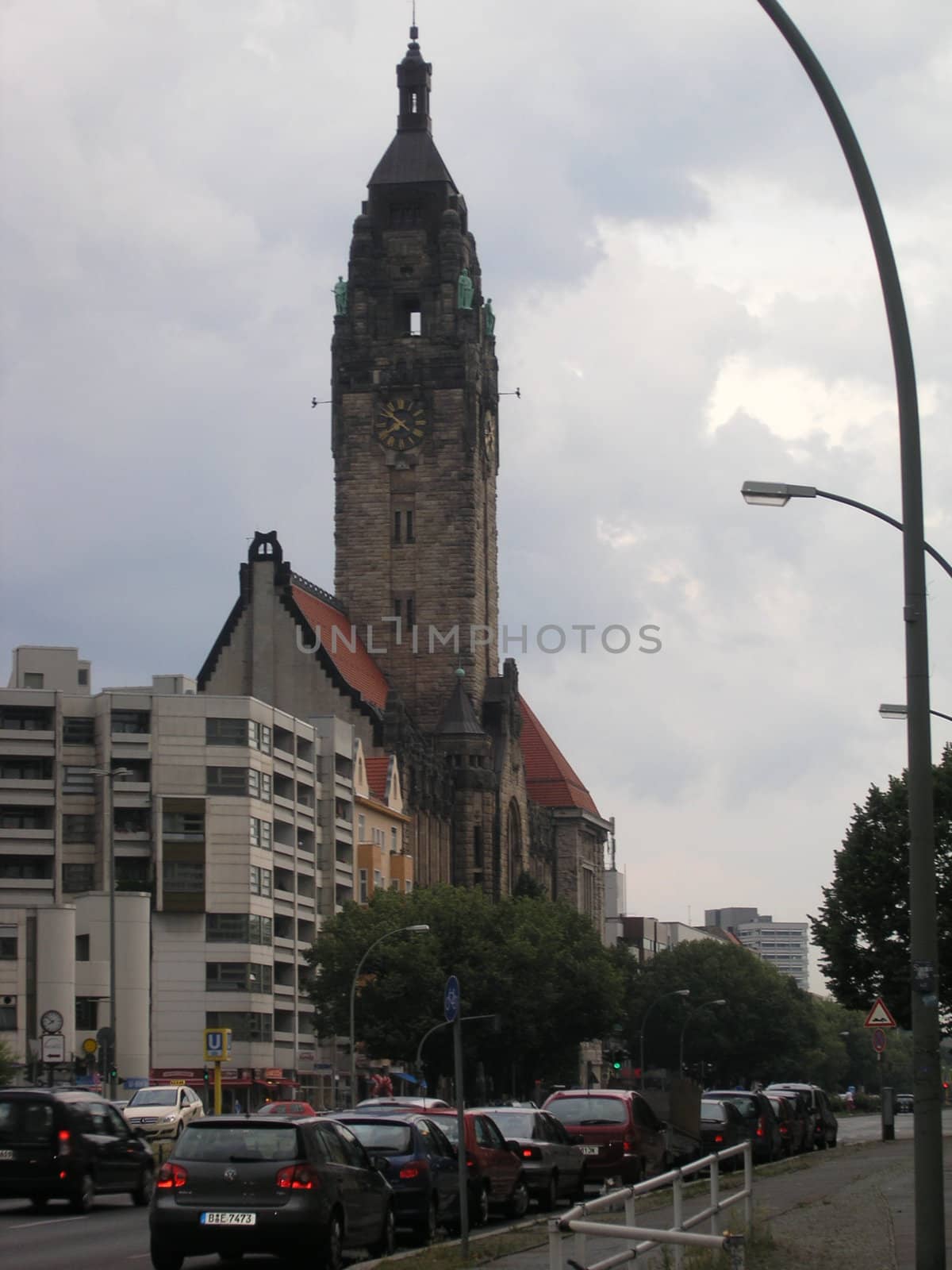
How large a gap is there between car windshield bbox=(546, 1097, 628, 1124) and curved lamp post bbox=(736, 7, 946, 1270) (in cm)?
1709

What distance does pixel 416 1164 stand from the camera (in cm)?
2416

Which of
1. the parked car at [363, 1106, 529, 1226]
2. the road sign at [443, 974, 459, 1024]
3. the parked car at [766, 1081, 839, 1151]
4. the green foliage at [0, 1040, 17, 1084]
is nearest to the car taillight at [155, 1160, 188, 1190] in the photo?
the road sign at [443, 974, 459, 1024]

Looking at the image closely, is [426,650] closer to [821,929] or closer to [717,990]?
[717,990]

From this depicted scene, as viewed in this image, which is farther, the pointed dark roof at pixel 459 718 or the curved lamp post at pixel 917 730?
the pointed dark roof at pixel 459 718

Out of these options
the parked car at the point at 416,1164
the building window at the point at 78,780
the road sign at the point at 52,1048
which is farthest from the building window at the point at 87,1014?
the parked car at the point at 416,1164

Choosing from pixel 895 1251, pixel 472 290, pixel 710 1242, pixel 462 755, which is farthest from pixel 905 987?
pixel 472 290

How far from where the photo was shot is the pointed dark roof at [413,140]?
120m

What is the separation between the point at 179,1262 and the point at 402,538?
98.3 m

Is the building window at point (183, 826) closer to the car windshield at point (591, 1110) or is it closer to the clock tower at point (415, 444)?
the clock tower at point (415, 444)

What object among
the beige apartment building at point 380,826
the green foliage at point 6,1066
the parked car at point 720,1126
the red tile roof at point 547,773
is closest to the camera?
the parked car at point 720,1126

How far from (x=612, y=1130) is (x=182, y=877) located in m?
50.0

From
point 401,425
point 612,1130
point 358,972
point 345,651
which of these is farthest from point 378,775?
point 612,1130

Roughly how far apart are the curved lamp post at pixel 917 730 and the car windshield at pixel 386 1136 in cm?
973

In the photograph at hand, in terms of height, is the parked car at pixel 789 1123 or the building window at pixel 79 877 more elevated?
the building window at pixel 79 877
